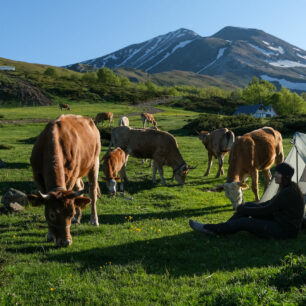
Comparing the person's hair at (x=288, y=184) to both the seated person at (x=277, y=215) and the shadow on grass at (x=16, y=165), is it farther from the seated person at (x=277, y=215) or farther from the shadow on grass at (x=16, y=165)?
the shadow on grass at (x=16, y=165)

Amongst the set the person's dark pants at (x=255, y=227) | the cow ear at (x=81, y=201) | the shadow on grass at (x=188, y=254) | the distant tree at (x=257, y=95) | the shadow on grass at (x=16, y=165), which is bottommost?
the shadow on grass at (x=16, y=165)

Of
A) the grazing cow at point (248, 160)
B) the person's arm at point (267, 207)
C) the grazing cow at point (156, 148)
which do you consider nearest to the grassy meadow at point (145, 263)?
the person's arm at point (267, 207)

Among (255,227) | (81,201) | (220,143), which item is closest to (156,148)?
(220,143)

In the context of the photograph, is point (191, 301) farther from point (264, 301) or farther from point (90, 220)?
point (90, 220)

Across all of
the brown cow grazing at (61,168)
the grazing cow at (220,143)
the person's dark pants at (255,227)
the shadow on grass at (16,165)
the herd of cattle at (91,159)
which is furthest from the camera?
the grazing cow at (220,143)

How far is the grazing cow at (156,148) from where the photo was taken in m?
16.7

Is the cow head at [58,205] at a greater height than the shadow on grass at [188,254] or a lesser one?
greater

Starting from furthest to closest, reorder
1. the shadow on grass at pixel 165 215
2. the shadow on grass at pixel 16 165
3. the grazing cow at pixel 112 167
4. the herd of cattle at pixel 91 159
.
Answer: the shadow on grass at pixel 16 165
the grazing cow at pixel 112 167
the shadow on grass at pixel 165 215
the herd of cattle at pixel 91 159

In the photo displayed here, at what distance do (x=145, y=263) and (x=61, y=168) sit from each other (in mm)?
3026

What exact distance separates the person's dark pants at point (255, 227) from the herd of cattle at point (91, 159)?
2633 mm

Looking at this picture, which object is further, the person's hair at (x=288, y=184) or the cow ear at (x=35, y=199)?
the person's hair at (x=288, y=184)

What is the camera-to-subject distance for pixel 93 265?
24.1ft

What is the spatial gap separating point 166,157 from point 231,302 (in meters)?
12.0

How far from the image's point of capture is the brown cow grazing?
7395mm
